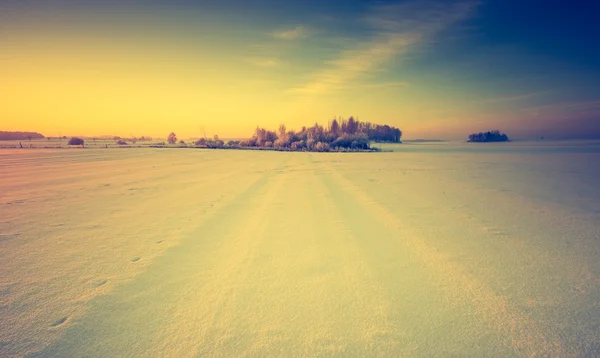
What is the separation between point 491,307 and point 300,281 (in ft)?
6.17

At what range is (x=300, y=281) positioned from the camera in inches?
117

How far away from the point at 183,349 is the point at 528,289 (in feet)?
11.2

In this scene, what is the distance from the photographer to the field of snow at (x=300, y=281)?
2.08 meters

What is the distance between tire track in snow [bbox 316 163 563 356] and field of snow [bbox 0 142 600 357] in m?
0.02

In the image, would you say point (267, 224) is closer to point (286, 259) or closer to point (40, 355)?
point (286, 259)

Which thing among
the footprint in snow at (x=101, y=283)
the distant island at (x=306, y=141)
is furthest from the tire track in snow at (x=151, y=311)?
the distant island at (x=306, y=141)

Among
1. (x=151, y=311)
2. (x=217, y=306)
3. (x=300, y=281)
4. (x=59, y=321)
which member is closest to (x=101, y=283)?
(x=59, y=321)

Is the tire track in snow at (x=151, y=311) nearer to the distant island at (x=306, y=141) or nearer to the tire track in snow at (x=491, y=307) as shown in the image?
the tire track in snow at (x=491, y=307)

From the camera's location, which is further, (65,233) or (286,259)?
(65,233)

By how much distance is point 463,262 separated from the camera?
3.39 m

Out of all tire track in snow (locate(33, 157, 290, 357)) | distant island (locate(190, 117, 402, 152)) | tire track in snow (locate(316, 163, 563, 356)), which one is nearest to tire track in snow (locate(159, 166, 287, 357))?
tire track in snow (locate(33, 157, 290, 357))

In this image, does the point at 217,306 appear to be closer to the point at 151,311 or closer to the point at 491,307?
the point at 151,311

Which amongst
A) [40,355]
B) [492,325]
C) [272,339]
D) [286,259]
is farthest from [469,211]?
[40,355]

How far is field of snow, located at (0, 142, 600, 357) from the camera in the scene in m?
2.08
